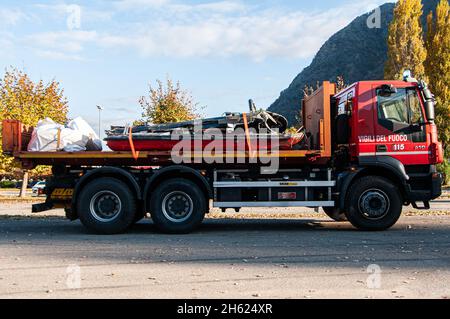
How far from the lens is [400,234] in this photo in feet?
31.0

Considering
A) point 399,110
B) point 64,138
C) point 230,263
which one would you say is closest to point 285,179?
point 399,110

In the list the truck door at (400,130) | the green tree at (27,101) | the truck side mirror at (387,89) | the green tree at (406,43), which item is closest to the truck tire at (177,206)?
the truck door at (400,130)

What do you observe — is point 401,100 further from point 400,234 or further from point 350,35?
point 350,35

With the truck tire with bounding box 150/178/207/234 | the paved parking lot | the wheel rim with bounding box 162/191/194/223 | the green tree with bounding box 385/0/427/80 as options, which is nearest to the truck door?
the paved parking lot

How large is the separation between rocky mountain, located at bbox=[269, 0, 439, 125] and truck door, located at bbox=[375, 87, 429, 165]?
81824mm

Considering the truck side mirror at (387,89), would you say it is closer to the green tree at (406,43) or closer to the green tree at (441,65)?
the green tree at (406,43)

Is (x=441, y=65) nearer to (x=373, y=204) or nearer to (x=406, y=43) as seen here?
(x=406, y=43)

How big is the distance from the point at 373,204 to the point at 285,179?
6.07 ft

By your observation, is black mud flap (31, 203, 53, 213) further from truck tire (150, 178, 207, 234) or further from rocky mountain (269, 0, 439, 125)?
rocky mountain (269, 0, 439, 125)

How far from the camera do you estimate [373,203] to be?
977 centimetres

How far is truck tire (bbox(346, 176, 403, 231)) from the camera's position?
9.72 meters
